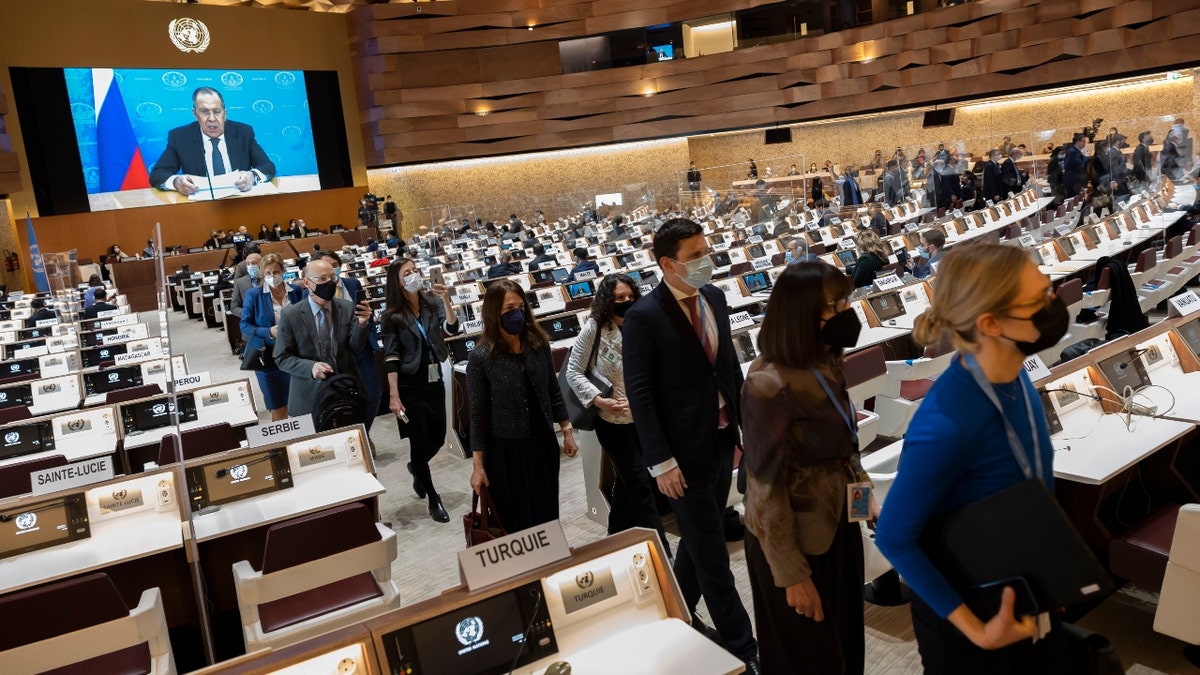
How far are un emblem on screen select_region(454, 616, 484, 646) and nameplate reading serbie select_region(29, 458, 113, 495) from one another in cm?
228

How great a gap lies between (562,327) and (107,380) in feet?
11.3

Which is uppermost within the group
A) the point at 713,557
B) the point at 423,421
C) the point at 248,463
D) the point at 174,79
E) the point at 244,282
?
the point at 174,79

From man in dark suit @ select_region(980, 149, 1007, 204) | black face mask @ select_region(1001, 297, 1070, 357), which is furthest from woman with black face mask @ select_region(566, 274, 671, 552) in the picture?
man in dark suit @ select_region(980, 149, 1007, 204)

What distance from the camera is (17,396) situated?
635cm

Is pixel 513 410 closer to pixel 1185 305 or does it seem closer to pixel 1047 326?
pixel 1047 326

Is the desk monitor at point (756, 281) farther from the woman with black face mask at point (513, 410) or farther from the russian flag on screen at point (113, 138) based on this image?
the russian flag on screen at point (113, 138)

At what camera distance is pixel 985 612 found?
62.0 inches

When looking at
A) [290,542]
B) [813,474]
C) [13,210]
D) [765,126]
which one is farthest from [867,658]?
[13,210]

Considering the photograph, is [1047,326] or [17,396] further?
[17,396]

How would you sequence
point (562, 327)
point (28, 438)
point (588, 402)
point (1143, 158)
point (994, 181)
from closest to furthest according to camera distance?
1. point (588, 402)
2. point (28, 438)
3. point (562, 327)
4. point (1143, 158)
5. point (994, 181)

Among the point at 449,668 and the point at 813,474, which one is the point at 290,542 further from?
the point at 813,474

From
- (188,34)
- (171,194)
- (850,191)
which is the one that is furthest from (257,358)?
(188,34)

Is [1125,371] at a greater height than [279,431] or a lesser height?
lesser

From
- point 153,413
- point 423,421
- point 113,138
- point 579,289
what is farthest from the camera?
point 113,138
